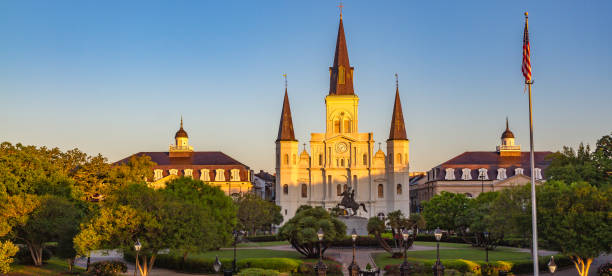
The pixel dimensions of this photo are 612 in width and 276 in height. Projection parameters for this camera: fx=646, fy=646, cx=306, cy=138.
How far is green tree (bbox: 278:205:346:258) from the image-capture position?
45375 millimetres

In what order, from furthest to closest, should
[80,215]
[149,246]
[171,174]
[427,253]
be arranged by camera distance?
1. [171,174]
2. [427,253]
3. [80,215]
4. [149,246]

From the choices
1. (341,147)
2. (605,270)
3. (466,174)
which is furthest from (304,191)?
(605,270)

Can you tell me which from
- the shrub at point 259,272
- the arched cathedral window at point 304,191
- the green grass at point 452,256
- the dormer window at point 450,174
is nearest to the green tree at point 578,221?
the green grass at point 452,256

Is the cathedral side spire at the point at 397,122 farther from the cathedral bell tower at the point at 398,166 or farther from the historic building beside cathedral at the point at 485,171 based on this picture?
the historic building beside cathedral at the point at 485,171

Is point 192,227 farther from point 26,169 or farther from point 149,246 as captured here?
point 26,169

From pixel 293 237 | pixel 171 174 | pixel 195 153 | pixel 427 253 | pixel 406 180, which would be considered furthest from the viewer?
pixel 195 153

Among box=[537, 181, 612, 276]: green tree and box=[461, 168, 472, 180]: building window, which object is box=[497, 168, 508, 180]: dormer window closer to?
box=[461, 168, 472, 180]: building window

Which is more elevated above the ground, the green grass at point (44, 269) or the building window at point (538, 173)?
→ the building window at point (538, 173)

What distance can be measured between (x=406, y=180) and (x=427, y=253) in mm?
48074

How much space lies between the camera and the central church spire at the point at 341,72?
342 feet

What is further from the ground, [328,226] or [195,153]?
[195,153]

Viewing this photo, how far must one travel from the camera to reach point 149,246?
36781mm

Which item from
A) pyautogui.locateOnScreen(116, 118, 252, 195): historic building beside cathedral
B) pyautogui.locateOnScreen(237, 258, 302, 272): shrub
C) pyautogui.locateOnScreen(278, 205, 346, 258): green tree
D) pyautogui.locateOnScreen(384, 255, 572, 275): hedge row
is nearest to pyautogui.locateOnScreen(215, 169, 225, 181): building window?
pyautogui.locateOnScreen(116, 118, 252, 195): historic building beside cathedral

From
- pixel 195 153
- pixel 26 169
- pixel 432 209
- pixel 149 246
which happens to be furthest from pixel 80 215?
pixel 195 153
